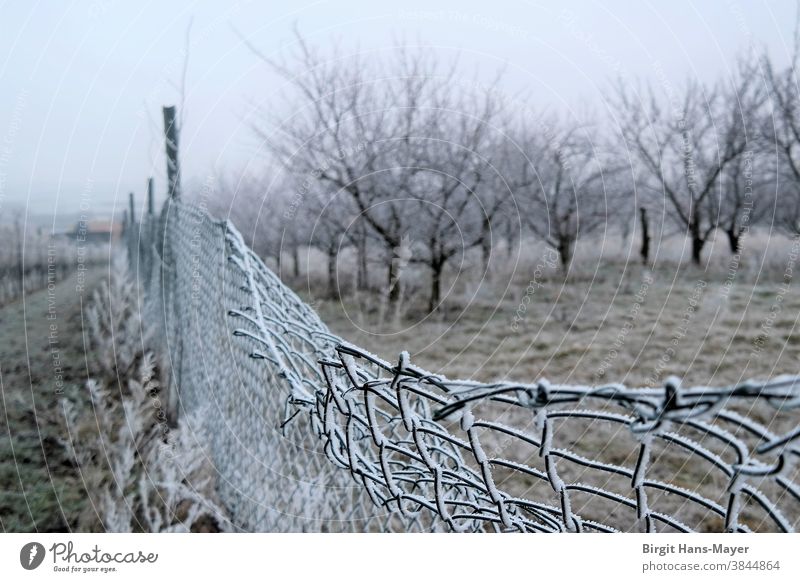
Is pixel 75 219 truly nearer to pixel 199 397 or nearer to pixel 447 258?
pixel 199 397

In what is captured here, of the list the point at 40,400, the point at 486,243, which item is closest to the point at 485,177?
the point at 486,243

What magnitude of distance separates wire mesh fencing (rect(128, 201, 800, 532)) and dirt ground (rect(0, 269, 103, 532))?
18 centimetres

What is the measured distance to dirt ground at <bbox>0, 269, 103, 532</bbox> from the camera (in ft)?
2.94

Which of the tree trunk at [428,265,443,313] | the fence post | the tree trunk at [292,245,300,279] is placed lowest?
the tree trunk at [428,265,443,313]

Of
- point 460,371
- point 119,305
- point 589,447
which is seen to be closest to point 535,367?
point 460,371

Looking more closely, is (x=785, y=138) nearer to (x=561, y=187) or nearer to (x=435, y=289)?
(x=561, y=187)

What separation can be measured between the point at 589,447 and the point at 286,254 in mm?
633

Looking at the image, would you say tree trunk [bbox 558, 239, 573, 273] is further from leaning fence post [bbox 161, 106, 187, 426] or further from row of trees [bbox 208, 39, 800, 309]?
leaning fence post [bbox 161, 106, 187, 426]

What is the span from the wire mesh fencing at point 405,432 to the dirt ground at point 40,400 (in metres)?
0.18

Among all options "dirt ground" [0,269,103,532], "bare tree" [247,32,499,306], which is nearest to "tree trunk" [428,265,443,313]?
"bare tree" [247,32,499,306]

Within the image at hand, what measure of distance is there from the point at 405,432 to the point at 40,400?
66cm

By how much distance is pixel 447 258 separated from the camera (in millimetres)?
1390

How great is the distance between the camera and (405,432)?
1.02 m
